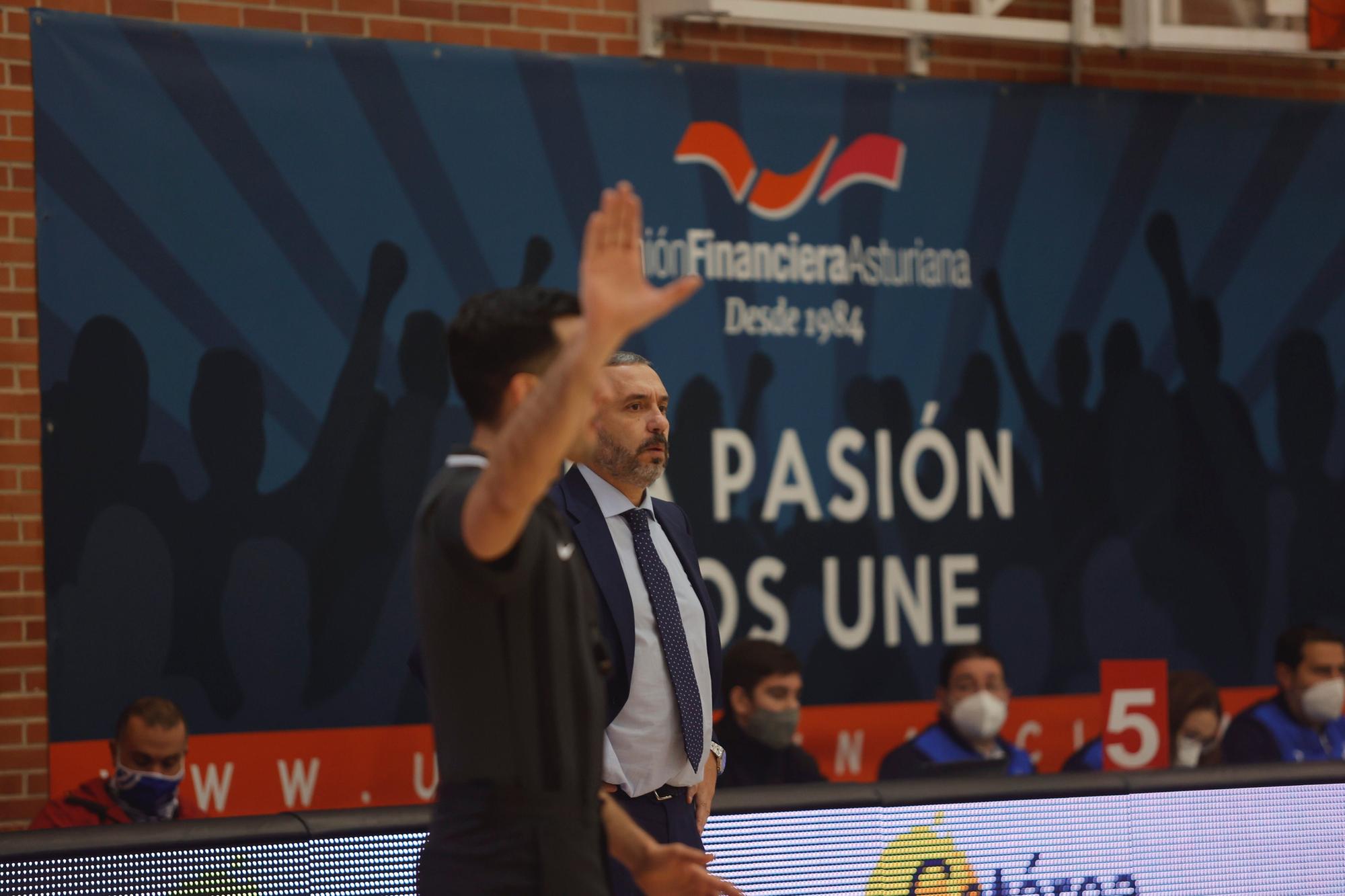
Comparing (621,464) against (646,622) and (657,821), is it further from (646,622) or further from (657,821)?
(657,821)

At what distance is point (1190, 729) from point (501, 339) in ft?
15.5

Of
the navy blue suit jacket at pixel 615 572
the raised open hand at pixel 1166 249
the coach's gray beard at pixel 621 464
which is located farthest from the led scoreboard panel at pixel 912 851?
the raised open hand at pixel 1166 249

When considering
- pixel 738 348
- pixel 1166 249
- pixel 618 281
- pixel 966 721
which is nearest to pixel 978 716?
pixel 966 721

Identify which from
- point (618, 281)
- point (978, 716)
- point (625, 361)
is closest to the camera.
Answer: point (618, 281)

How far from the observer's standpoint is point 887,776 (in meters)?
5.70

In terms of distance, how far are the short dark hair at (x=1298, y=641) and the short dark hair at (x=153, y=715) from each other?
12.6 ft

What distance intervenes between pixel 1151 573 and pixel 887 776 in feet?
5.89

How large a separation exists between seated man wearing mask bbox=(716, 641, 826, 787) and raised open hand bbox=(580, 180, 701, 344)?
354cm

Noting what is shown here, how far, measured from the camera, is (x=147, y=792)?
489cm

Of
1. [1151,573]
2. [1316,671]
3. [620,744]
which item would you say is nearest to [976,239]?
[1151,573]

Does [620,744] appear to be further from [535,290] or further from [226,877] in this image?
[535,290]

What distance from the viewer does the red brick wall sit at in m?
5.37

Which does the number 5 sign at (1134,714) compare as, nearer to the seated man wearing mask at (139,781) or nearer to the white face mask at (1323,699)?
the white face mask at (1323,699)

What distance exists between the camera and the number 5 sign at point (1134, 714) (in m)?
5.40
